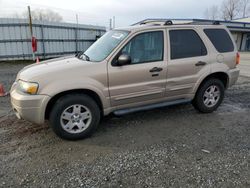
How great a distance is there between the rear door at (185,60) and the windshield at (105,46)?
1.01m

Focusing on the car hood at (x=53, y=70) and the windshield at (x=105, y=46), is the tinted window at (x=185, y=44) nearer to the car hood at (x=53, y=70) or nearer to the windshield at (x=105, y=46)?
the windshield at (x=105, y=46)

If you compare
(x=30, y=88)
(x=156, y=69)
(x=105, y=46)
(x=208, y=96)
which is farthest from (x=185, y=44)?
(x=30, y=88)

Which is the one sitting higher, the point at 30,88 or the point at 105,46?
the point at 105,46

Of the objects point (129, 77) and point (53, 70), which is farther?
point (129, 77)

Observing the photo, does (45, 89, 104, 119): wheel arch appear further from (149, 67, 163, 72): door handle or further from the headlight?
(149, 67, 163, 72): door handle

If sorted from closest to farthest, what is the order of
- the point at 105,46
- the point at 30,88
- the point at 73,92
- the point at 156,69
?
1. the point at 30,88
2. the point at 73,92
3. the point at 156,69
4. the point at 105,46

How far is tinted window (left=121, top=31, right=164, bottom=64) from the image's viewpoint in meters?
3.75

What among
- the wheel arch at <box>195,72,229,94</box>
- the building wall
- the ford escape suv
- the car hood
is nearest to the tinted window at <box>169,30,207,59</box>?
the ford escape suv

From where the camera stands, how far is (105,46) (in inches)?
157

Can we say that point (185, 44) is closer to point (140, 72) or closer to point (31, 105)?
point (140, 72)

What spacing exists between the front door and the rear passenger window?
4.05 feet

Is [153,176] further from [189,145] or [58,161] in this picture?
[58,161]

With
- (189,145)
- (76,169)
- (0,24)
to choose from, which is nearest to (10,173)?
(76,169)

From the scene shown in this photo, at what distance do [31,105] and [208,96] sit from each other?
3.69 metres
